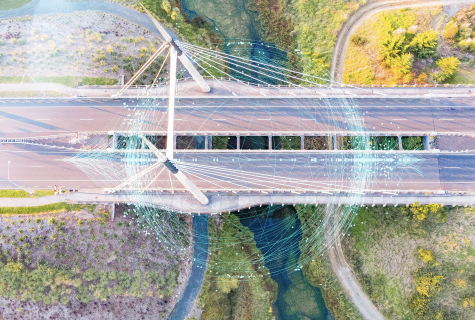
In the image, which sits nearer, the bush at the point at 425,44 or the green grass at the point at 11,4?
the bush at the point at 425,44

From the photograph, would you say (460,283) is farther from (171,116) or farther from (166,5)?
(166,5)

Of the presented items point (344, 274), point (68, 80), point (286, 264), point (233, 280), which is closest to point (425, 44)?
point (344, 274)

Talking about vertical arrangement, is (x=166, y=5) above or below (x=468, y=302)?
above

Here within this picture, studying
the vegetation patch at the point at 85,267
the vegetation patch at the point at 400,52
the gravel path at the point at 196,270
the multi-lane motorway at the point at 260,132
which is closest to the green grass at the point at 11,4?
the multi-lane motorway at the point at 260,132

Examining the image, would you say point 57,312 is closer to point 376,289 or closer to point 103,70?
point 103,70

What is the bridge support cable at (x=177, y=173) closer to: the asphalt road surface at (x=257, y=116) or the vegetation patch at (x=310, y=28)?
the asphalt road surface at (x=257, y=116)

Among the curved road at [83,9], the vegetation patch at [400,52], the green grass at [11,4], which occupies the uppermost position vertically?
the green grass at [11,4]

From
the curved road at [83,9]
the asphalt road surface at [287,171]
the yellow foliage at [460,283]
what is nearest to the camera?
the asphalt road surface at [287,171]
